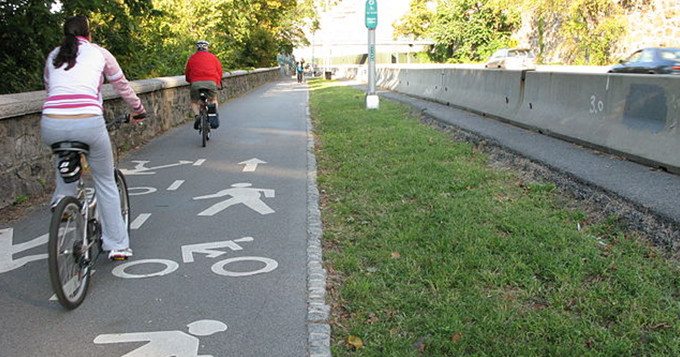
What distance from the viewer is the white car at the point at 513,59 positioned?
3272cm

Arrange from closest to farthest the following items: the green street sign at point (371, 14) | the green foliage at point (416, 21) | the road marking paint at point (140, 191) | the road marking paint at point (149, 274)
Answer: the road marking paint at point (149, 274) → the road marking paint at point (140, 191) → the green street sign at point (371, 14) → the green foliage at point (416, 21)

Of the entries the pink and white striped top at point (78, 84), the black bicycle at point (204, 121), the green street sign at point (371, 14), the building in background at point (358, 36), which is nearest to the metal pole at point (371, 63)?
the green street sign at point (371, 14)

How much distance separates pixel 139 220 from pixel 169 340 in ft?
9.39

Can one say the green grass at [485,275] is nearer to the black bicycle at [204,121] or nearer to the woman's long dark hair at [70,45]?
the woman's long dark hair at [70,45]

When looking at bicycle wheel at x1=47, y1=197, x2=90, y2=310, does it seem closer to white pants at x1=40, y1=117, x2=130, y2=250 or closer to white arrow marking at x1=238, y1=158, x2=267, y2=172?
white pants at x1=40, y1=117, x2=130, y2=250

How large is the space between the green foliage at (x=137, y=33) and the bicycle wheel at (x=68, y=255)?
634 centimetres

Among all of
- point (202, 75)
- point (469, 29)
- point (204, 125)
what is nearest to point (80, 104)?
point (204, 125)

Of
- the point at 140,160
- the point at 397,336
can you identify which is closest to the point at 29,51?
the point at 140,160

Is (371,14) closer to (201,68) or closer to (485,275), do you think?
(201,68)

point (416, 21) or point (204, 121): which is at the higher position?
point (416, 21)

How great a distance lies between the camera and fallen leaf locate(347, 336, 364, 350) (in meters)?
3.35

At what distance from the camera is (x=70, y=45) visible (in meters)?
4.11

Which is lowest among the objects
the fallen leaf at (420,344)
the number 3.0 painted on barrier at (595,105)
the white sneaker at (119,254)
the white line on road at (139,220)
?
the fallen leaf at (420,344)

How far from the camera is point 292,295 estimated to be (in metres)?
4.13
